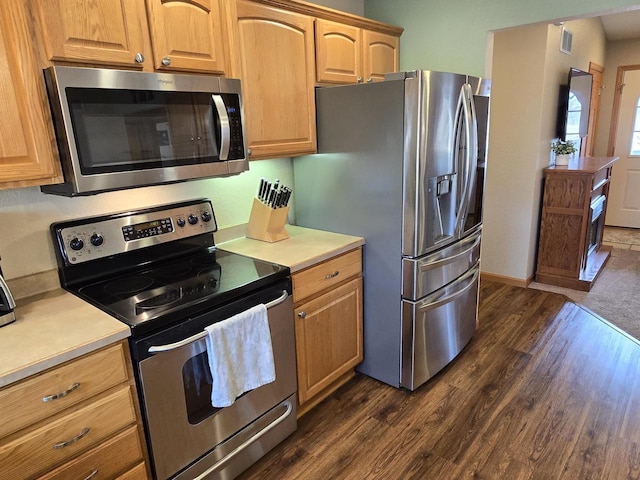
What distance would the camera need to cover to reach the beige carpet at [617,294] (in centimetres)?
326

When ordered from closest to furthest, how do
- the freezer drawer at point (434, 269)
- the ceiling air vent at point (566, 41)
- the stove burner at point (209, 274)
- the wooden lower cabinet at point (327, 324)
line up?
the stove burner at point (209, 274)
the wooden lower cabinet at point (327, 324)
the freezer drawer at point (434, 269)
the ceiling air vent at point (566, 41)


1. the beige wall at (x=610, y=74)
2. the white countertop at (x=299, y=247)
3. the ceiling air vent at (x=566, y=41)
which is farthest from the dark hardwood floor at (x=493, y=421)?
the beige wall at (x=610, y=74)

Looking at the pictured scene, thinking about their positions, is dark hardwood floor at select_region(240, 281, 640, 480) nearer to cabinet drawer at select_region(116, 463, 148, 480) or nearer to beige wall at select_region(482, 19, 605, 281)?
cabinet drawer at select_region(116, 463, 148, 480)

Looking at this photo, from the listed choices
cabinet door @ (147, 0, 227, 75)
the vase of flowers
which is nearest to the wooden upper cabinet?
cabinet door @ (147, 0, 227, 75)

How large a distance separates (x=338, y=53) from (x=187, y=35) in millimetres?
982

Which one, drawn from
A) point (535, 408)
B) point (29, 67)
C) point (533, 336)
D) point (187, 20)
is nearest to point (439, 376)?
point (535, 408)

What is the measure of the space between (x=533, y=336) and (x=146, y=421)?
2612mm

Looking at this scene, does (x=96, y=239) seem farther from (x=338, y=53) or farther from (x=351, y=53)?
(x=351, y=53)

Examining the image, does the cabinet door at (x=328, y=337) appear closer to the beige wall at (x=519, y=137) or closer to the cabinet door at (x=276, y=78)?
the cabinet door at (x=276, y=78)

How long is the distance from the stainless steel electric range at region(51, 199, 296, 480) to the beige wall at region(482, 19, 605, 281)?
8.77 ft

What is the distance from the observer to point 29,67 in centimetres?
134

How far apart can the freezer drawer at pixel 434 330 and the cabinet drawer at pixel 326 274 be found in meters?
0.34

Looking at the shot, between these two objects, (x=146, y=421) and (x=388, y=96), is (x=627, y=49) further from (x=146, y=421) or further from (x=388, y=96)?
(x=146, y=421)

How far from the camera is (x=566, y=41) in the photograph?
3855 mm
